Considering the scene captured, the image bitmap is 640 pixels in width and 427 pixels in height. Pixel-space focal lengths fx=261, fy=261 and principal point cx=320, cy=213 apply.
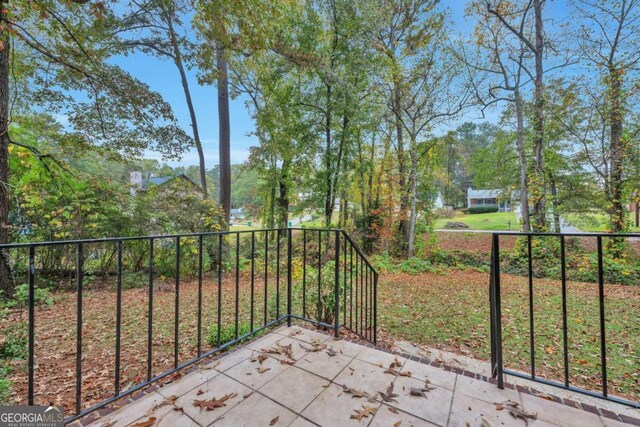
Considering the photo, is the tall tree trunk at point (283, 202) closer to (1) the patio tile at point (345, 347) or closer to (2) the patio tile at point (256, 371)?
(1) the patio tile at point (345, 347)

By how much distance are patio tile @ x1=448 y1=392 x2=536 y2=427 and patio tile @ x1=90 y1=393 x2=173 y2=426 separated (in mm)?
1536

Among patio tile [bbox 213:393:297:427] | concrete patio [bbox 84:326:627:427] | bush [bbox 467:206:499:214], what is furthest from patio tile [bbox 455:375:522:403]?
bush [bbox 467:206:499:214]

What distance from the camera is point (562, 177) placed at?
7.39 metres

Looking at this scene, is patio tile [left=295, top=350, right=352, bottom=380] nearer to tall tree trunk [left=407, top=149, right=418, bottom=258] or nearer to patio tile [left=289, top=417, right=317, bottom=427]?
patio tile [left=289, top=417, right=317, bottom=427]

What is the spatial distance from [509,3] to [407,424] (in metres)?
9.35

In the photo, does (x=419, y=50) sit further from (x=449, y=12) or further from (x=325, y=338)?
(x=325, y=338)

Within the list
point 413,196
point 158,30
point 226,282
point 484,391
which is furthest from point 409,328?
point 158,30

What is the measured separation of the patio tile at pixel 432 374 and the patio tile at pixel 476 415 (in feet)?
0.46

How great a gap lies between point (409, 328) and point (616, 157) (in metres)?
6.57

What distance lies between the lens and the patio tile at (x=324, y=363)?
1.80 m

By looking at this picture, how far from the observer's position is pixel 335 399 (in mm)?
1522

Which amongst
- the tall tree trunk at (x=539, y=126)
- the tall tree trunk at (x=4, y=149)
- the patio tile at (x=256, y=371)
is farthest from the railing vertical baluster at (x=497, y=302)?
the tall tree trunk at (x=539, y=126)

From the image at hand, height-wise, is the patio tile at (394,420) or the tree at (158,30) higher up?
the tree at (158,30)

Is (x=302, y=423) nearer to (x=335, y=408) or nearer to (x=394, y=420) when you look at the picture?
(x=335, y=408)
